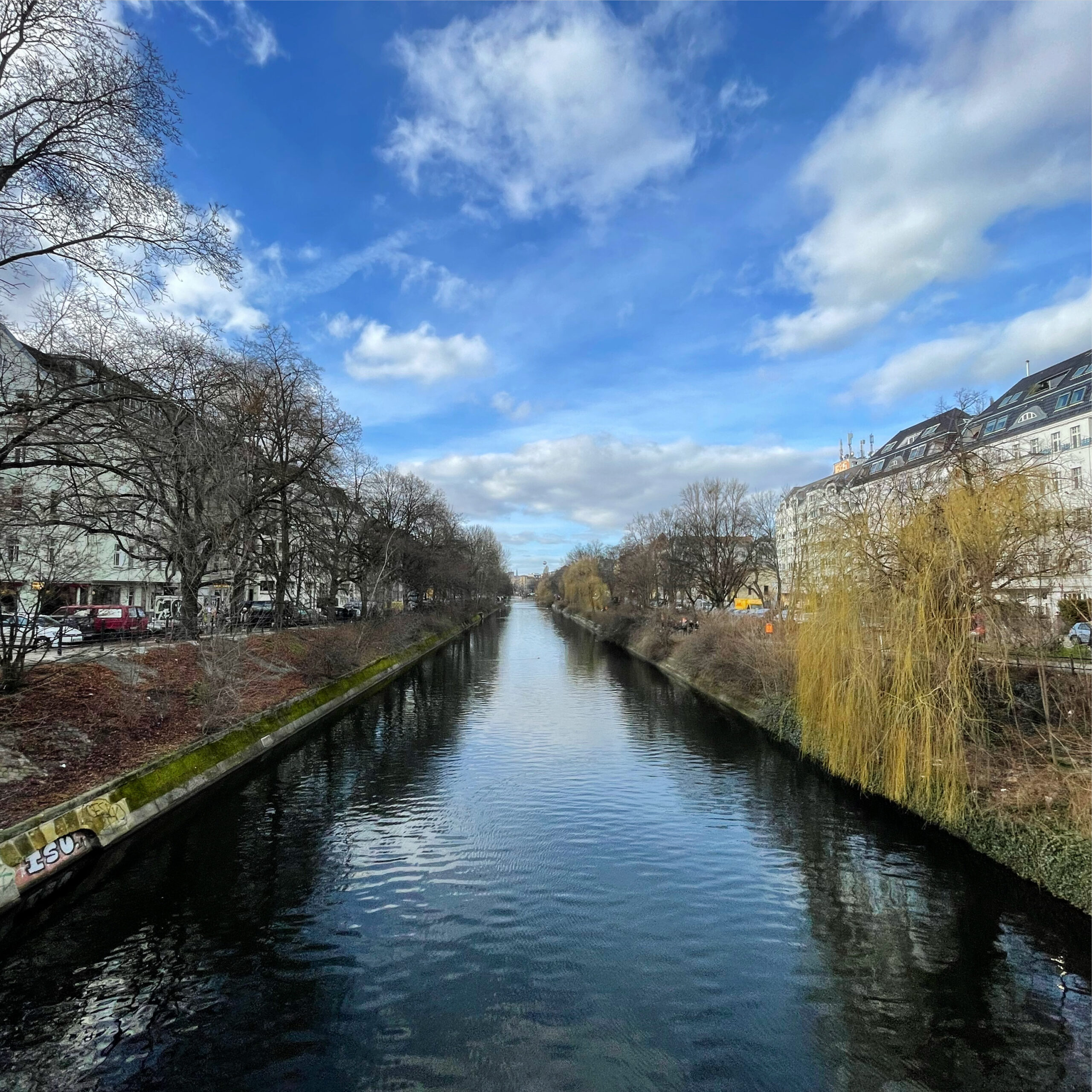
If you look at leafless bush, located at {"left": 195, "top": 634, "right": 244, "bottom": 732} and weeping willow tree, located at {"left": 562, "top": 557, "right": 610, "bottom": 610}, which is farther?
weeping willow tree, located at {"left": 562, "top": 557, "right": 610, "bottom": 610}

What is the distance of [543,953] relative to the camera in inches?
319

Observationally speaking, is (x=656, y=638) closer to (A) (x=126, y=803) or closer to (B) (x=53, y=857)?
(A) (x=126, y=803)

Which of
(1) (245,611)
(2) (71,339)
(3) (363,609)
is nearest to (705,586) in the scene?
(3) (363,609)

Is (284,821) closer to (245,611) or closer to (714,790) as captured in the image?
(714,790)

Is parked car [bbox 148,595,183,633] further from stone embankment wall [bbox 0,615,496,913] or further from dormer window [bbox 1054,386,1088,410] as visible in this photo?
dormer window [bbox 1054,386,1088,410]

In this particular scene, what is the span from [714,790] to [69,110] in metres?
18.0

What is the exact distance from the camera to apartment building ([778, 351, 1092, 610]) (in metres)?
12.7

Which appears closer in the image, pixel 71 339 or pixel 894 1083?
pixel 894 1083

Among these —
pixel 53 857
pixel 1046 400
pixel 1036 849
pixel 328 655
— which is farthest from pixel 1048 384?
pixel 53 857

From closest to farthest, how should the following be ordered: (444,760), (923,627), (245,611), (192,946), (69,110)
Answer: (192,946) → (69,110) → (923,627) → (444,760) → (245,611)

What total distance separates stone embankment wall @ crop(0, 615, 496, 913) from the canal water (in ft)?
1.58

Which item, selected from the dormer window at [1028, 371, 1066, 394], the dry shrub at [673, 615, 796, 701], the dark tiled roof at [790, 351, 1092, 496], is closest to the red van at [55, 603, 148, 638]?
the dry shrub at [673, 615, 796, 701]

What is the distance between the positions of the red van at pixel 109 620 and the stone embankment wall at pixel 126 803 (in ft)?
26.1

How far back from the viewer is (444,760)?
58.0ft
